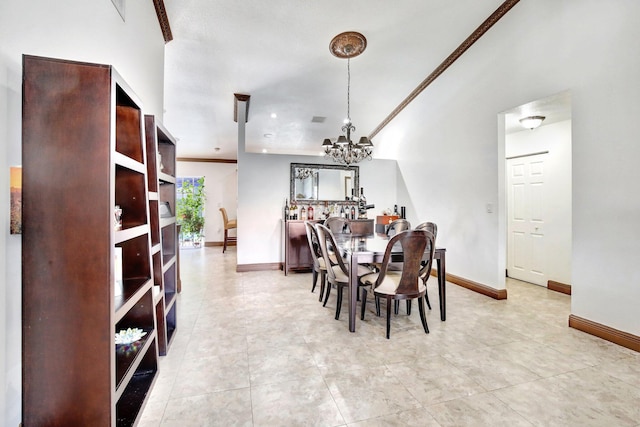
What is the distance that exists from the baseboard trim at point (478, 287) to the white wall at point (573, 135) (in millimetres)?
76

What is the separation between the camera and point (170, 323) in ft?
8.41

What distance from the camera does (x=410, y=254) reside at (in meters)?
2.42

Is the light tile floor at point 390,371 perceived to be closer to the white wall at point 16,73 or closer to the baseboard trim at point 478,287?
the baseboard trim at point 478,287

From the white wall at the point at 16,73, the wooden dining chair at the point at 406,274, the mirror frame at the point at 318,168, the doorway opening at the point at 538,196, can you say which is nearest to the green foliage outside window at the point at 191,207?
the mirror frame at the point at 318,168

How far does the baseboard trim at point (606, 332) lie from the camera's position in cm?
228

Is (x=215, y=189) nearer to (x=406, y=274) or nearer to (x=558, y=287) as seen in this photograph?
(x=406, y=274)

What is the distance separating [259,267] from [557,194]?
15.3ft

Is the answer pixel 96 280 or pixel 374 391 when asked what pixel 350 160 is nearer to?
pixel 374 391

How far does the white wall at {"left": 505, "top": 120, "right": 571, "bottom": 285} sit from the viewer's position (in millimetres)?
3828

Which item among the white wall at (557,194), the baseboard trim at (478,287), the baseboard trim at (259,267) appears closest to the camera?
the baseboard trim at (478,287)

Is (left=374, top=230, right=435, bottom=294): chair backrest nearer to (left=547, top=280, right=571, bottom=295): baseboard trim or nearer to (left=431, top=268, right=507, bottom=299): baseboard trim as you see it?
(left=431, top=268, right=507, bottom=299): baseboard trim

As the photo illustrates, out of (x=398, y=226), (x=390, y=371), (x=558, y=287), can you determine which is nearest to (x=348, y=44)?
(x=398, y=226)

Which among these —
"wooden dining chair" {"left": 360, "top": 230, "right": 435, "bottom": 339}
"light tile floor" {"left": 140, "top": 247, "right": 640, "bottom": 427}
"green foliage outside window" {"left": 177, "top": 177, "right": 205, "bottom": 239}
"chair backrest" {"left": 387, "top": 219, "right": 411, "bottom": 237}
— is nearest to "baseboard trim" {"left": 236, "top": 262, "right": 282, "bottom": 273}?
"light tile floor" {"left": 140, "top": 247, "right": 640, "bottom": 427}

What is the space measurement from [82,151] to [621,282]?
3.80 m
